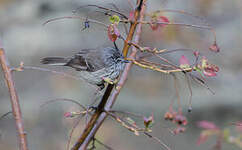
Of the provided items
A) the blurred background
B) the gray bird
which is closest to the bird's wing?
the gray bird

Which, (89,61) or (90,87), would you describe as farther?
(90,87)

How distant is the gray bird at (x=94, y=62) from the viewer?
1.92 meters

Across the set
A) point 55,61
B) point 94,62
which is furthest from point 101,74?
point 55,61

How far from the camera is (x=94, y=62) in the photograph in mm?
2076

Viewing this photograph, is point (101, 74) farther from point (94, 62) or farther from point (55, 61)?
point (55, 61)

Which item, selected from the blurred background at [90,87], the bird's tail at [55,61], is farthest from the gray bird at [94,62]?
the blurred background at [90,87]

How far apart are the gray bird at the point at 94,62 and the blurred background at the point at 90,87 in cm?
150

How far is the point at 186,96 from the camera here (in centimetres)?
366

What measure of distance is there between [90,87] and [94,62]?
1.56 metres

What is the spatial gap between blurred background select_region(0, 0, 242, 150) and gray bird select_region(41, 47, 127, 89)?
1.50m

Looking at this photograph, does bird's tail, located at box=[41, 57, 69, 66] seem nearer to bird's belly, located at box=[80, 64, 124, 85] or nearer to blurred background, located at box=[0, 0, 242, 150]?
bird's belly, located at box=[80, 64, 124, 85]

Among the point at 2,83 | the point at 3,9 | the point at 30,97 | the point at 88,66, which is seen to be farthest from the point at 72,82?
the point at 88,66

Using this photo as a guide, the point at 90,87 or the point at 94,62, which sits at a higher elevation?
the point at 94,62

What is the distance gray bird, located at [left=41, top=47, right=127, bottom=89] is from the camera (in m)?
1.92
